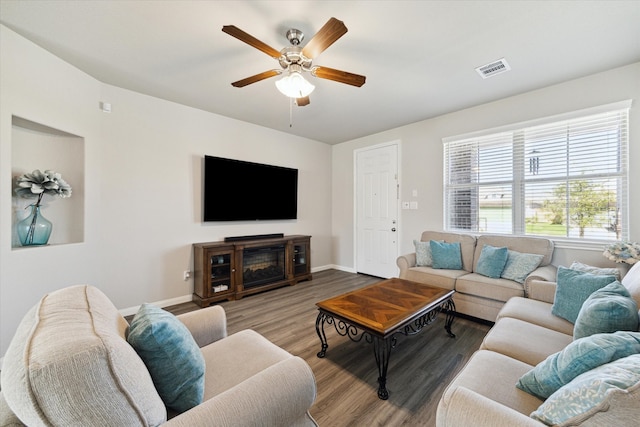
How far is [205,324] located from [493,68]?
338 cm

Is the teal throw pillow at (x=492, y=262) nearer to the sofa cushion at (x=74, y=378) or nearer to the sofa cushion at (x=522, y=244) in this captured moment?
the sofa cushion at (x=522, y=244)

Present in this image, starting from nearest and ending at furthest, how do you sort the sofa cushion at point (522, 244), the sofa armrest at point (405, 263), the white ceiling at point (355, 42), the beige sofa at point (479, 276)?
the white ceiling at point (355, 42)
the beige sofa at point (479, 276)
the sofa cushion at point (522, 244)
the sofa armrest at point (405, 263)

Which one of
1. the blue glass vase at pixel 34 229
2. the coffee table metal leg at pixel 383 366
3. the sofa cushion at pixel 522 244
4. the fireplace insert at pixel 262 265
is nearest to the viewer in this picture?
the coffee table metal leg at pixel 383 366

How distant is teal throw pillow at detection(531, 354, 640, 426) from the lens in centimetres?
69

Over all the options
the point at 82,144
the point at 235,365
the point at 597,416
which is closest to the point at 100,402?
the point at 235,365

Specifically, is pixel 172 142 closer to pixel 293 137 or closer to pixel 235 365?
pixel 293 137

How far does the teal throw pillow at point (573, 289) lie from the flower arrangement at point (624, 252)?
88 centimetres

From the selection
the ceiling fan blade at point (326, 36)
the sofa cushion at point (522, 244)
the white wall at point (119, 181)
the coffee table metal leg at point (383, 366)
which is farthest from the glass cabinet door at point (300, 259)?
the ceiling fan blade at point (326, 36)

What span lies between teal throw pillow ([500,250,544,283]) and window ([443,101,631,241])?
545 millimetres

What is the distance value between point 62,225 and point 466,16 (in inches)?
161

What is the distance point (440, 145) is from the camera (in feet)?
12.4

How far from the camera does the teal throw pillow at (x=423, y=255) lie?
10.7ft

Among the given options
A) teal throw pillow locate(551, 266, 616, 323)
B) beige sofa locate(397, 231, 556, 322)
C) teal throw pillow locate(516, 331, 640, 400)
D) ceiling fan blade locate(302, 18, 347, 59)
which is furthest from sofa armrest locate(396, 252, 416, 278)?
ceiling fan blade locate(302, 18, 347, 59)

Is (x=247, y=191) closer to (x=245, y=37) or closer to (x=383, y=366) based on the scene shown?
(x=245, y=37)
